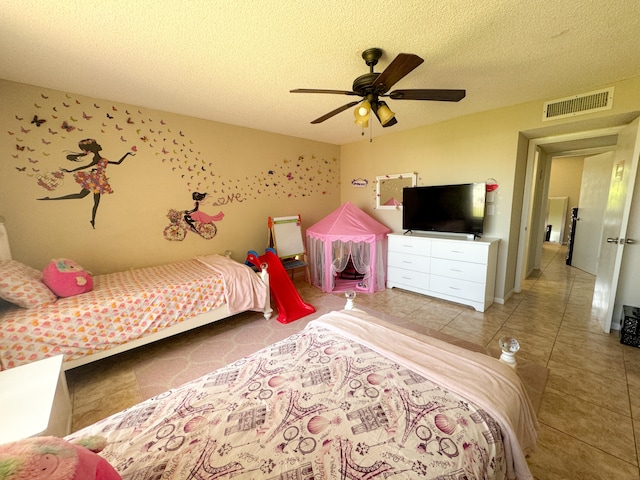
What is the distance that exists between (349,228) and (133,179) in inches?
109

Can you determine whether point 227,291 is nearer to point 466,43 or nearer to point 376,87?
point 376,87

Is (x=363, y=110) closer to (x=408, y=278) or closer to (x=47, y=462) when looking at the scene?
(x=47, y=462)

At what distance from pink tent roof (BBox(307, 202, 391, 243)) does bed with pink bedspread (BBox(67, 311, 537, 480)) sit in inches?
92.0

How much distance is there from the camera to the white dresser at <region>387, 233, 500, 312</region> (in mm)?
2996

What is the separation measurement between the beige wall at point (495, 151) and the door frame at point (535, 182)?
0.11 metres

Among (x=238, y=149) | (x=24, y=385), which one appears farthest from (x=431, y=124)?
(x=24, y=385)

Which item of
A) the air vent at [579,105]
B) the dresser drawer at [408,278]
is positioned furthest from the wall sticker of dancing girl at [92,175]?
the air vent at [579,105]

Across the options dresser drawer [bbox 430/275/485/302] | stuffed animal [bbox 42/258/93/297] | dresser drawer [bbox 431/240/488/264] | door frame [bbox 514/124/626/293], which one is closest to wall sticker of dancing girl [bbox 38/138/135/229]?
stuffed animal [bbox 42/258/93/297]

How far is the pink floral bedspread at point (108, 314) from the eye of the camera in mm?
1725

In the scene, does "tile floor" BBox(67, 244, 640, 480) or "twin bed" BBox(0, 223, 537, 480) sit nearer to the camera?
"twin bed" BBox(0, 223, 537, 480)

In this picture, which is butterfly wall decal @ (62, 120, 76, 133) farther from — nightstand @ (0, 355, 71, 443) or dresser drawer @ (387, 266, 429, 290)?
dresser drawer @ (387, 266, 429, 290)

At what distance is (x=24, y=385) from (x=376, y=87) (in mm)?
2807

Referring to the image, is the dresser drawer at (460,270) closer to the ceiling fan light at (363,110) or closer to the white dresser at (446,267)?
the white dresser at (446,267)

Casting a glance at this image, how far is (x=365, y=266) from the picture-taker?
152 inches
